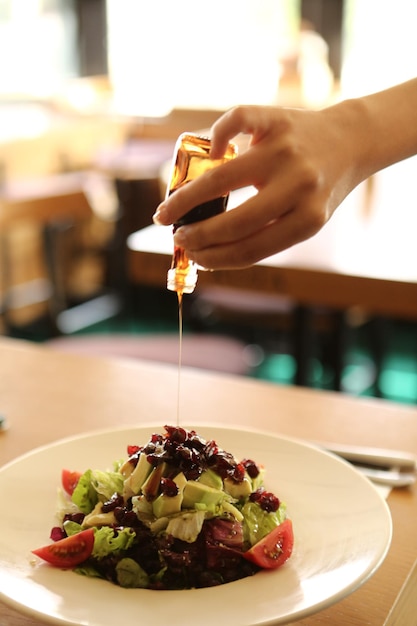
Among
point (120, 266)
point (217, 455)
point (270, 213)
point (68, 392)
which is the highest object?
point (270, 213)

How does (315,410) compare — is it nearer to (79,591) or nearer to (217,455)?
(217,455)

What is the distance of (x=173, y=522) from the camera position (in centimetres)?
81

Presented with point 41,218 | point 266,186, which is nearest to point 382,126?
point 266,186

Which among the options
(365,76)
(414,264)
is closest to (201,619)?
(414,264)

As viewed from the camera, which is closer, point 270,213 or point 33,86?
point 270,213

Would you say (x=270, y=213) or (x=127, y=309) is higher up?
(x=270, y=213)

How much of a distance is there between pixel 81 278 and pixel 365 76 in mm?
1947

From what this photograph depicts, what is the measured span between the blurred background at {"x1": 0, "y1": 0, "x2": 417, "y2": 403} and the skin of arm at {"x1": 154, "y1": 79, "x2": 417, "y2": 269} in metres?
2.50

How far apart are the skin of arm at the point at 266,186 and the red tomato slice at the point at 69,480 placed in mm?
306

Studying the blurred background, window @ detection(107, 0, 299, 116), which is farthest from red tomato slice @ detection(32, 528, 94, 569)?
window @ detection(107, 0, 299, 116)

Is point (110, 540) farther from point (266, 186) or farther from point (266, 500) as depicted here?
point (266, 186)

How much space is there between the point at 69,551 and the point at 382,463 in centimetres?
44

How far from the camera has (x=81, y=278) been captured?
4730 millimetres

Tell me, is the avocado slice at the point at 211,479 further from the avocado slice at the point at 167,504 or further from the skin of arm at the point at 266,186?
the skin of arm at the point at 266,186
